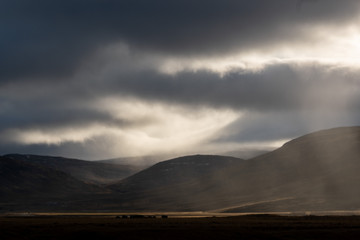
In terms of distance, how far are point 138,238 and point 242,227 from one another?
74.6ft

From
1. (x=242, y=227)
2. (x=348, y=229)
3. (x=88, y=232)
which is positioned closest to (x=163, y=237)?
(x=88, y=232)

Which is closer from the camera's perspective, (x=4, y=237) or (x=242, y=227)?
(x=4, y=237)

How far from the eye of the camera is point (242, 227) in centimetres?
10181

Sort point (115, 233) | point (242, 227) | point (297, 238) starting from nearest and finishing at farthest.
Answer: point (297, 238)
point (115, 233)
point (242, 227)

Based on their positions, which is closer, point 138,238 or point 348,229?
point 138,238

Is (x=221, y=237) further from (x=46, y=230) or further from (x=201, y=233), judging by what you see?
(x=46, y=230)

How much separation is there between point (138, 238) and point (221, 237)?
42.3 ft

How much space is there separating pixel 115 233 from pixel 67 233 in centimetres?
797

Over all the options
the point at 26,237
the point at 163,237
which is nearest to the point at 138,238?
the point at 163,237

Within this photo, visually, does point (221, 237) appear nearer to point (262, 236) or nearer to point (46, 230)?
point (262, 236)

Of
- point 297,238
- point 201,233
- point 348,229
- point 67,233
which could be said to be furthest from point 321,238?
point 67,233

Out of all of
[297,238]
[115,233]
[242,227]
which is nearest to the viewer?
[297,238]

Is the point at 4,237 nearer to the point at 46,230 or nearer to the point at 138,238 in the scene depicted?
the point at 46,230

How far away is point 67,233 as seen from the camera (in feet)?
305
